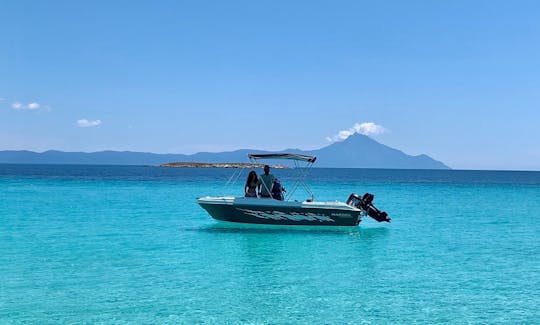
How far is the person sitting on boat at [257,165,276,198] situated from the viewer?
2259 centimetres

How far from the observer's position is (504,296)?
12258mm

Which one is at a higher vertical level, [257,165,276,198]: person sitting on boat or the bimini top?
the bimini top

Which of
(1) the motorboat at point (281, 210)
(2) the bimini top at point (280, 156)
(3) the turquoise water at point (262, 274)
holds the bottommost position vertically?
(3) the turquoise water at point (262, 274)

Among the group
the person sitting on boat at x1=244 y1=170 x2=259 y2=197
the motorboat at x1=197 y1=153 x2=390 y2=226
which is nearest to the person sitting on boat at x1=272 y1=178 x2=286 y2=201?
the motorboat at x1=197 y1=153 x2=390 y2=226

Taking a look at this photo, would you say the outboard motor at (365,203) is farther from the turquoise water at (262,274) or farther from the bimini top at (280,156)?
the bimini top at (280,156)

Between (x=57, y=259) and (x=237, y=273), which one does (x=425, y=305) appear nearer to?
(x=237, y=273)

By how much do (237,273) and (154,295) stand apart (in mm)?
3070

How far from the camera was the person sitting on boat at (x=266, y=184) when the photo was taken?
22594 mm

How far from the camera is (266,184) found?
2283 cm

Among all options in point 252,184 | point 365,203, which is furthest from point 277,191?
point 365,203

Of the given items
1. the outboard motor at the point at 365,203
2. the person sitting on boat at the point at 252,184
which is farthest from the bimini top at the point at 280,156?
the outboard motor at the point at 365,203

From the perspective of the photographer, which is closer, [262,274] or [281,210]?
[262,274]

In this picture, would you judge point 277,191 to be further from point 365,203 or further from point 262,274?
point 262,274

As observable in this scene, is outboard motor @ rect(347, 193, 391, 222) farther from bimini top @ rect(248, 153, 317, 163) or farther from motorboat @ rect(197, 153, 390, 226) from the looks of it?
bimini top @ rect(248, 153, 317, 163)
